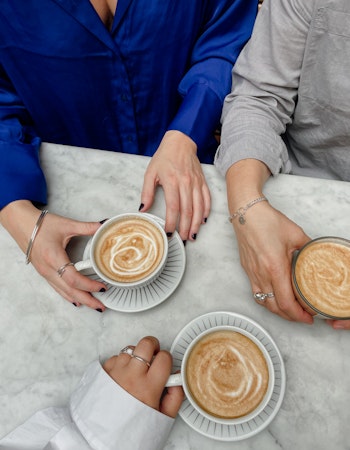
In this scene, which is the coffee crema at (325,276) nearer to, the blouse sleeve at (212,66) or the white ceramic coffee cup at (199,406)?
the white ceramic coffee cup at (199,406)

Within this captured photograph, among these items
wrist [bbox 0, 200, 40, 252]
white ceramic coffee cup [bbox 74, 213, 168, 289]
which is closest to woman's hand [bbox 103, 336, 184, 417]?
white ceramic coffee cup [bbox 74, 213, 168, 289]

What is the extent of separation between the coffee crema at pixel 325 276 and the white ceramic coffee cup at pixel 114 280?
0.91 feet

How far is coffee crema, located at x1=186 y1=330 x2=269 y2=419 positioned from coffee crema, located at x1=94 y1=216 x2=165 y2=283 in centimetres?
20

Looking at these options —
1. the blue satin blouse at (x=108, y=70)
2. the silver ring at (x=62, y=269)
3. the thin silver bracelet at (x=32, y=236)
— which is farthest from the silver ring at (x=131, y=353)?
the blue satin blouse at (x=108, y=70)

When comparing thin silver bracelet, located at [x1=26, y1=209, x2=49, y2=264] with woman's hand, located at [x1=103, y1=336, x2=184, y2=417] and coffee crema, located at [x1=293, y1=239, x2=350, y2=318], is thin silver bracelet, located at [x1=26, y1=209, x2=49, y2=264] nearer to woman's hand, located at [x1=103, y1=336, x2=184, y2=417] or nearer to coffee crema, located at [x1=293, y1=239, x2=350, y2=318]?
woman's hand, located at [x1=103, y1=336, x2=184, y2=417]

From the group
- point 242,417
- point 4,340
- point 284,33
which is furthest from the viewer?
point 284,33

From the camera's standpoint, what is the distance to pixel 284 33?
31.9 inches

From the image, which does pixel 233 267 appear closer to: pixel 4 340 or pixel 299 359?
pixel 299 359

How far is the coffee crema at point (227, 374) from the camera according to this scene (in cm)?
57

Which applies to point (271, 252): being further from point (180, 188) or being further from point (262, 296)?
point (180, 188)

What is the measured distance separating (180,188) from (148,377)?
0.44m

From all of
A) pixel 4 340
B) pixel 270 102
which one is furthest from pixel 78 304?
pixel 270 102

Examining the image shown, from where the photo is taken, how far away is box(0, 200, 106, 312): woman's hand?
71 cm

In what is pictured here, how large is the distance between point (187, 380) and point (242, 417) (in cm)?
11
